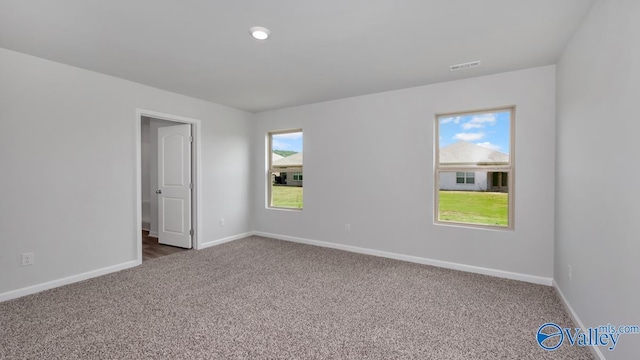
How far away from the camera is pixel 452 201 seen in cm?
378

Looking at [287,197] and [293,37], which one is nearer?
[293,37]

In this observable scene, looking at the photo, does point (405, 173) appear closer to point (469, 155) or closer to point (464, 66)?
point (469, 155)

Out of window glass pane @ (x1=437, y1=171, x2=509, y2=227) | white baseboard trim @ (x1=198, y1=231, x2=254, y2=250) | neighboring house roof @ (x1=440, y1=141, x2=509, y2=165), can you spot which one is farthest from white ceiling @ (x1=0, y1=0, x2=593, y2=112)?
white baseboard trim @ (x1=198, y1=231, x2=254, y2=250)

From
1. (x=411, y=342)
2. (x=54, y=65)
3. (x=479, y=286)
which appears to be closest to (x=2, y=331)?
(x=54, y=65)

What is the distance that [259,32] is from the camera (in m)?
2.35

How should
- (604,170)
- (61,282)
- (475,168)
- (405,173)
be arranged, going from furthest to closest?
(405,173), (475,168), (61,282), (604,170)

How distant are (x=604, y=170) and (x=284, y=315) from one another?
253 cm

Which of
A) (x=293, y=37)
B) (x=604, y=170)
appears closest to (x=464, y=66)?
(x=604, y=170)

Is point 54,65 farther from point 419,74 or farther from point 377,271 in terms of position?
point 377,271

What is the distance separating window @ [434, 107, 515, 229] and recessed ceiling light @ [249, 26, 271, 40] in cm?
255

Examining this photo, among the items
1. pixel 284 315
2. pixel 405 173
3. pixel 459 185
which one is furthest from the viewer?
pixel 405 173

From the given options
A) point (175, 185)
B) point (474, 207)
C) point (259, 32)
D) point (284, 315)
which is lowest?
point (284, 315)

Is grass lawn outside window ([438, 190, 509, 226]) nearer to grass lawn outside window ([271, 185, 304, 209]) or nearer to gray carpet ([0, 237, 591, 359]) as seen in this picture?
gray carpet ([0, 237, 591, 359])

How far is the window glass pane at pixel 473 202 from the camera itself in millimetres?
3494
